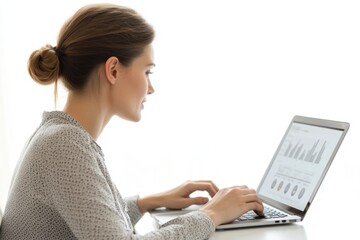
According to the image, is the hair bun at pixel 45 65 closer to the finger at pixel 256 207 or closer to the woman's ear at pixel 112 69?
the woman's ear at pixel 112 69

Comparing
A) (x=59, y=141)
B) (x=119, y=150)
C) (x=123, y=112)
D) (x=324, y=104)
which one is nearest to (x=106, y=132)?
(x=119, y=150)

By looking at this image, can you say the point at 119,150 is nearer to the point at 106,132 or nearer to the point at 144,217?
the point at 106,132

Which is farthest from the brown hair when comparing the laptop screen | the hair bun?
the laptop screen

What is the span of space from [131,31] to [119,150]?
119 cm

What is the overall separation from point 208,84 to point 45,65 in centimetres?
112

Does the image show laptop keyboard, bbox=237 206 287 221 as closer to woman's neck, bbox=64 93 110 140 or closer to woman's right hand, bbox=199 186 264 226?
woman's right hand, bbox=199 186 264 226

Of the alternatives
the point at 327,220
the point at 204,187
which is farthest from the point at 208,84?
the point at 327,220

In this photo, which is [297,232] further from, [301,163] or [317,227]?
[301,163]

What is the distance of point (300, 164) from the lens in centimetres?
159

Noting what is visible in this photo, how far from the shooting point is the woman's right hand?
1.39 meters

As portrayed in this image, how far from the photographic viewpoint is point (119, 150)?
2535 millimetres

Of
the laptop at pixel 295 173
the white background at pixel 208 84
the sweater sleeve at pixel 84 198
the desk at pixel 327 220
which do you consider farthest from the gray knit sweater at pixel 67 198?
the white background at pixel 208 84

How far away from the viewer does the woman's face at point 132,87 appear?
4.66 ft

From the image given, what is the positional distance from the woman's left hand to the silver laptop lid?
6.3 inches
